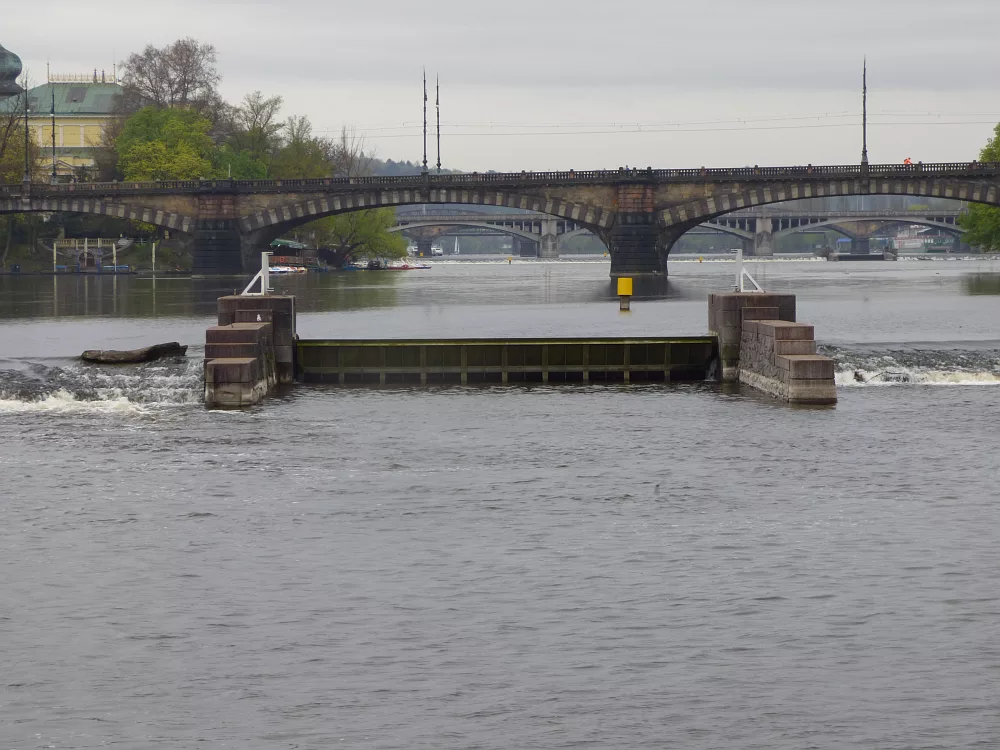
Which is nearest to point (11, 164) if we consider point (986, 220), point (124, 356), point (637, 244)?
point (637, 244)

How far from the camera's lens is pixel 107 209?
5753 inches

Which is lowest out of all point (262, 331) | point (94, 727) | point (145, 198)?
point (94, 727)

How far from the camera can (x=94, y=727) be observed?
1694 cm

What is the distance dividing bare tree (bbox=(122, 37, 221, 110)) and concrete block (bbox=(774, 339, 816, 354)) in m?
141

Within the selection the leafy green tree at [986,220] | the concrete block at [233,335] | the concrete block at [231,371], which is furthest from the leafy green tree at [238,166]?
the concrete block at [231,371]

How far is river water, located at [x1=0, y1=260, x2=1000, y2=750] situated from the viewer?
57.0ft

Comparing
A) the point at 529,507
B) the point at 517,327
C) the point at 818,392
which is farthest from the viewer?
the point at 517,327

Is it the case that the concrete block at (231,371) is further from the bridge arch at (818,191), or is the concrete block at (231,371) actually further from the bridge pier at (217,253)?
the bridge pier at (217,253)

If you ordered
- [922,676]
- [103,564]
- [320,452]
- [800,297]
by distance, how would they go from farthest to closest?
[800,297] < [320,452] < [103,564] < [922,676]

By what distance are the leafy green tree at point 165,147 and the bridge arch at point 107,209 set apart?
37.0ft

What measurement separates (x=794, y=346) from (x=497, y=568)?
71.7 ft

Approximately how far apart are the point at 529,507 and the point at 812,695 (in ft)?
37.2

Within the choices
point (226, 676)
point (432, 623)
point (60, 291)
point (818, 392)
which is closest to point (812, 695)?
point (432, 623)

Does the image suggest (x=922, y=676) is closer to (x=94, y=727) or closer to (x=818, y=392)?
(x=94, y=727)
